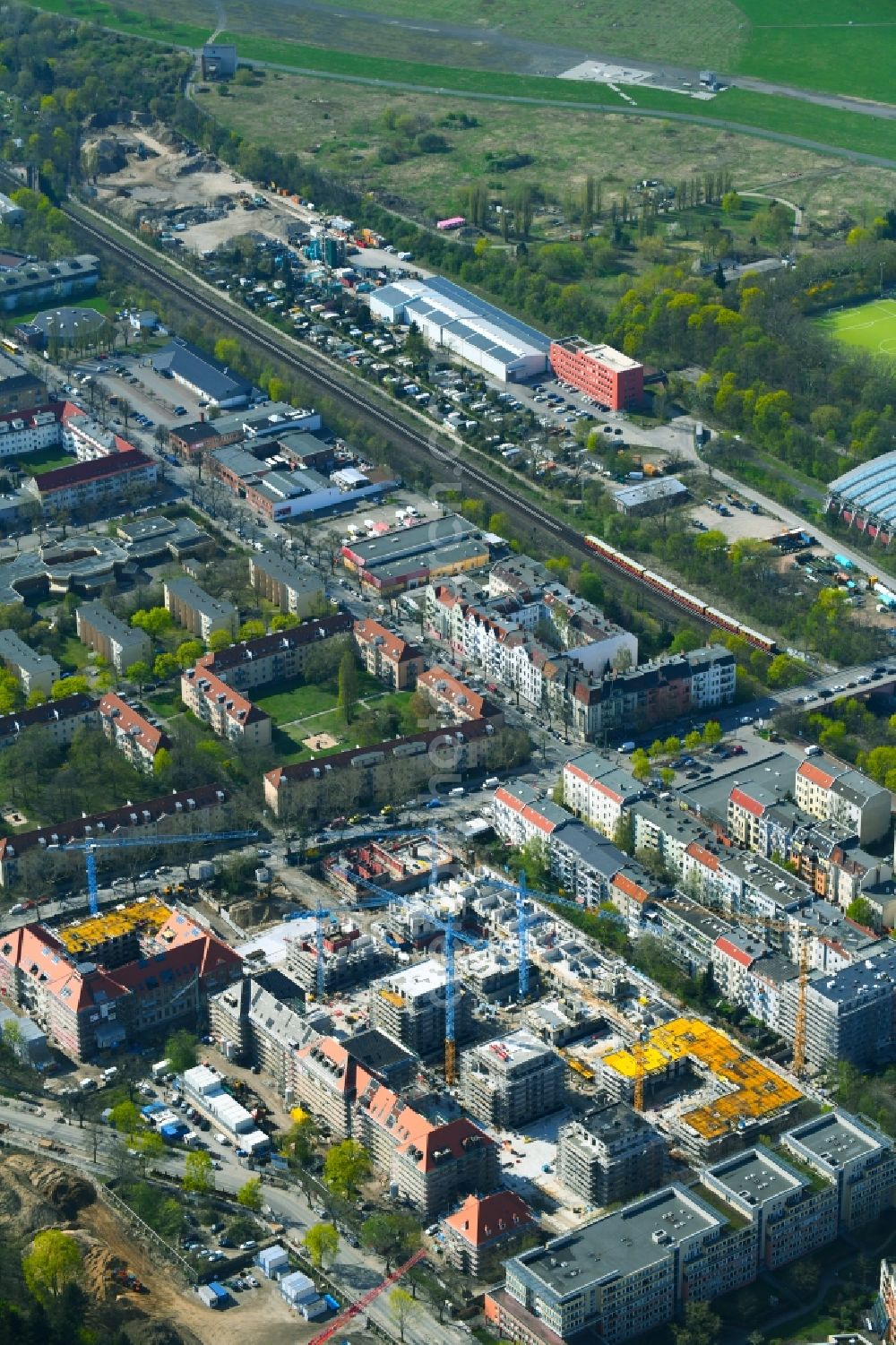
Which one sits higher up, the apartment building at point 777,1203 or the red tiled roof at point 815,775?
the red tiled roof at point 815,775

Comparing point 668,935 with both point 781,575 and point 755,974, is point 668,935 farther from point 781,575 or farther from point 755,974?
point 781,575

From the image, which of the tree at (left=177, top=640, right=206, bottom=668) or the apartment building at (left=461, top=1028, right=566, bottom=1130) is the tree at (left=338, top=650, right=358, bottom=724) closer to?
the tree at (left=177, top=640, right=206, bottom=668)

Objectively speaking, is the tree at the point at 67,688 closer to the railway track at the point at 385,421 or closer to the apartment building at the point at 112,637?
the apartment building at the point at 112,637

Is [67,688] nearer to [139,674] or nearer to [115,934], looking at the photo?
[139,674]

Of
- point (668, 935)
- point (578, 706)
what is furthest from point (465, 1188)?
point (578, 706)

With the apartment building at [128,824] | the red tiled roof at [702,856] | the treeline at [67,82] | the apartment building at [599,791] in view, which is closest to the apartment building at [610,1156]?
the red tiled roof at [702,856]

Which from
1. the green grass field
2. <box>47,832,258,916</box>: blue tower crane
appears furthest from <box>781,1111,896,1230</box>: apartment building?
the green grass field

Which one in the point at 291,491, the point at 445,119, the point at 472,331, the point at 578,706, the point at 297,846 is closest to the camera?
the point at 297,846
